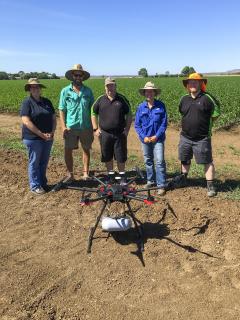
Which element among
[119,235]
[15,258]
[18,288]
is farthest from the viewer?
[119,235]

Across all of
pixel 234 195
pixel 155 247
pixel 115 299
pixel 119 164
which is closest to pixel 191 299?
pixel 115 299

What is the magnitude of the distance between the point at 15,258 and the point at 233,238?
290cm

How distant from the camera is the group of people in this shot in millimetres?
6789

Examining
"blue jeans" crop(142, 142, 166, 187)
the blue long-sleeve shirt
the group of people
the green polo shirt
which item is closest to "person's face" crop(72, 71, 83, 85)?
the group of people

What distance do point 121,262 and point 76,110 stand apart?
131 inches

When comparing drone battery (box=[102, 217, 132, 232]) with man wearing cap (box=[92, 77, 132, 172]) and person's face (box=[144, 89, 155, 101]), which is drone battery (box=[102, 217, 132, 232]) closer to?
man wearing cap (box=[92, 77, 132, 172])

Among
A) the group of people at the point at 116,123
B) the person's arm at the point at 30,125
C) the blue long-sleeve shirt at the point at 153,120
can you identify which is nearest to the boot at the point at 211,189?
the group of people at the point at 116,123

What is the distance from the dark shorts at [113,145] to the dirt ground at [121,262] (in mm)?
954

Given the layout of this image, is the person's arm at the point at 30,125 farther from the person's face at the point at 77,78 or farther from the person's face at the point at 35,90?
the person's face at the point at 77,78

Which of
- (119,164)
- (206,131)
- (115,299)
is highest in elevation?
(206,131)

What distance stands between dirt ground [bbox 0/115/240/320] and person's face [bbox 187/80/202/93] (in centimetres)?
176

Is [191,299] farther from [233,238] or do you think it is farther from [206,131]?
[206,131]

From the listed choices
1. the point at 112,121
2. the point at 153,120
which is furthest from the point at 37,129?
the point at 153,120

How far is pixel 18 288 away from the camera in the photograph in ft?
15.2
